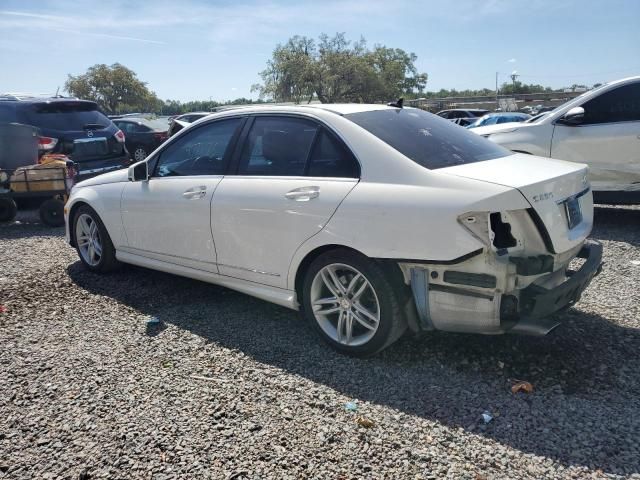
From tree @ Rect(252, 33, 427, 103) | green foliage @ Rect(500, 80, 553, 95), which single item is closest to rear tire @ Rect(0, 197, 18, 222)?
tree @ Rect(252, 33, 427, 103)

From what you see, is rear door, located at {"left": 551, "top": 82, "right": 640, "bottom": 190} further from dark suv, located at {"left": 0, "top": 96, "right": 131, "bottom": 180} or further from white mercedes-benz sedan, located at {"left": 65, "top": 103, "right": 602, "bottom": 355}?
dark suv, located at {"left": 0, "top": 96, "right": 131, "bottom": 180}

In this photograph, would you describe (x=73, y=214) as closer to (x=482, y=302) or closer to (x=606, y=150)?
(x=482, y=302)

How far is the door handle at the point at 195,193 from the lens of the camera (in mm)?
4199

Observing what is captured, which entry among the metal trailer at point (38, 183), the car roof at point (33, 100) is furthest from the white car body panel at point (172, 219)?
the car roof at point (33, 100)

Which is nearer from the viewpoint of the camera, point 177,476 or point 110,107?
point 177,476

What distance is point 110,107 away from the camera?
60.9m

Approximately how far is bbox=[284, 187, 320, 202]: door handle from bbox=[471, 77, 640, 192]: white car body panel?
4.87 metres

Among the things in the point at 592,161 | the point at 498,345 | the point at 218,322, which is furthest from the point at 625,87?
the point at 218,322

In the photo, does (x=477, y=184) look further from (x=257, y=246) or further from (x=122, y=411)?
(x=122, y=411)

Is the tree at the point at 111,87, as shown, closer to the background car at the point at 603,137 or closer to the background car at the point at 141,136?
the background car at the point at 141,136

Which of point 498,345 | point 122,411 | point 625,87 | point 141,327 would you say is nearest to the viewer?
point 122,411

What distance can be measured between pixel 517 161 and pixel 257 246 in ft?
6.35

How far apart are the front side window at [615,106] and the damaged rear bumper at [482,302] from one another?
183 inches

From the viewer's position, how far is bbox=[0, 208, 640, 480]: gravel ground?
2545 millimetres
